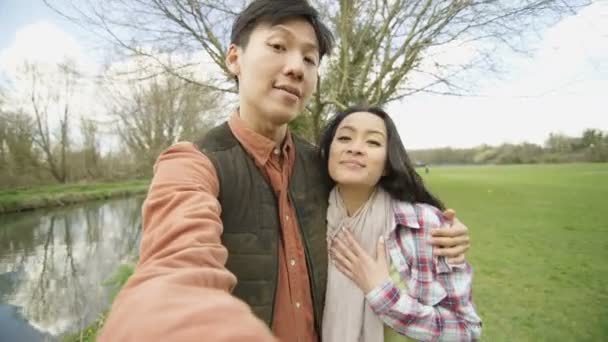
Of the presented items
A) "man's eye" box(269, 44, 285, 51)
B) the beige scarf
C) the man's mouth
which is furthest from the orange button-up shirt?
"man's eye" box(269, 44, 285, 51)

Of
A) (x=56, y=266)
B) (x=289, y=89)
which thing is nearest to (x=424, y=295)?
(x=289, y=89)

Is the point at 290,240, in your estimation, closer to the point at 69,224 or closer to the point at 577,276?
the point at 577,276

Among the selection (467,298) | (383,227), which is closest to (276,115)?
(383,227)

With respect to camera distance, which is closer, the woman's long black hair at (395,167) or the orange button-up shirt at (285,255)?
the orange button-up shirt at (285,255)

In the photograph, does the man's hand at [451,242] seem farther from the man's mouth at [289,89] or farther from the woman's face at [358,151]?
the man's mouth at [289,89]

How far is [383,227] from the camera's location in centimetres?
154

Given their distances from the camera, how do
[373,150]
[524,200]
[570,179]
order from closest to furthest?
[373,150]
[524,200]
[570,179]

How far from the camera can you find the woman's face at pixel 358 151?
4.98 ft

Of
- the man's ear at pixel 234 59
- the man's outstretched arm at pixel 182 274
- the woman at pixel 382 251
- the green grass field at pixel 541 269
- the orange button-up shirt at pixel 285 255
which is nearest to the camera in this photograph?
the man's outstretched arm at pixel 182 274

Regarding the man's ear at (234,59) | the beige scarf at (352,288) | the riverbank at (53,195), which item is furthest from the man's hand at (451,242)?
the riverbank at (53,195)

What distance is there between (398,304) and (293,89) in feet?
3.40

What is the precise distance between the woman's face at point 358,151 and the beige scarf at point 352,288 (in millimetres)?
150

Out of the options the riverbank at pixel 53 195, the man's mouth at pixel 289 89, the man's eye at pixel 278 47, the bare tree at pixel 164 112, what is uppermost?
the bare tree at pixel 164 112

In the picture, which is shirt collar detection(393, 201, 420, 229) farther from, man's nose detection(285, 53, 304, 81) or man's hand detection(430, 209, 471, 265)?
man's nose detection(285, 53, 304, 81)
